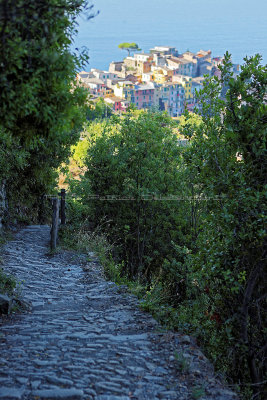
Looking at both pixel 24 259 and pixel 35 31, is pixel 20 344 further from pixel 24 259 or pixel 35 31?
pixel 24 259

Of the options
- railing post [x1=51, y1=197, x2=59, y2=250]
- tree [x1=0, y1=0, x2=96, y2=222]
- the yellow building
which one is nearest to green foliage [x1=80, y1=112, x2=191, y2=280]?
railing post [x1=51, y1=197, x2=59, y2=250]

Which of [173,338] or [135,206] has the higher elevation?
[135,206]

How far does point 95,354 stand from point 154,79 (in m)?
121

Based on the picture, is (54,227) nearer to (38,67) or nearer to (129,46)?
(38,67)

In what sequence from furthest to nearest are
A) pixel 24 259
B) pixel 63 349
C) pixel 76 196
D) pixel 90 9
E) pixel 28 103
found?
pixel 76 196
pixel 24 259
pixel 63 349
pixel 90 9
pixel 28 103

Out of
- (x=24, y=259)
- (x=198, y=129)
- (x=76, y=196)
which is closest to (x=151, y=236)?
(x=76, y=196)

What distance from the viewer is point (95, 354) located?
17.9ft

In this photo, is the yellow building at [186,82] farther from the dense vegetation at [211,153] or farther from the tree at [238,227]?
the tree at [238,227]

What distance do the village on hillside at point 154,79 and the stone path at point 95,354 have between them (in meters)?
86.0

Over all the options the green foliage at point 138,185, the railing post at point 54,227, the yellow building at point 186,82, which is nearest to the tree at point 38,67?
the railing post at point 54,227

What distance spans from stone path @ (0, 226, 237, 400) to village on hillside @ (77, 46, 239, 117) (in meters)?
86.0

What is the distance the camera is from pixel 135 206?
18.7m

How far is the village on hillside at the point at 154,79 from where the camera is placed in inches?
4124

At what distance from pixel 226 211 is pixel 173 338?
6.11 ft
